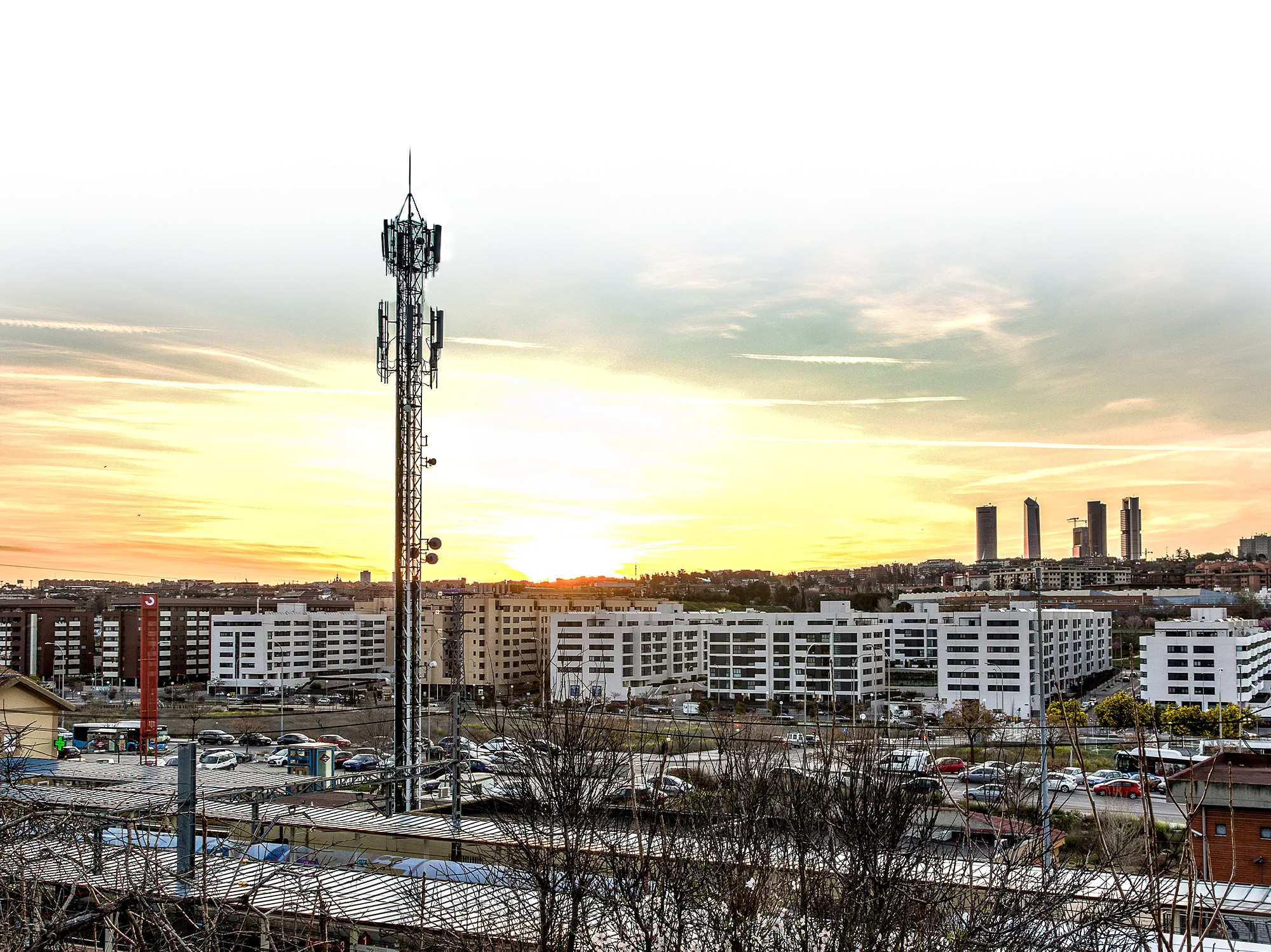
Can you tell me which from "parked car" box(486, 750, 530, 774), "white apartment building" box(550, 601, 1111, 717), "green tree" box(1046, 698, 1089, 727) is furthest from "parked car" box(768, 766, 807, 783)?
"white apartment building" box(550, 601, 1111, 717)

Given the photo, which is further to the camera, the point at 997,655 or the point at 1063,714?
the point at 997,655

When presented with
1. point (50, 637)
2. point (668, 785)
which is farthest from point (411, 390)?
point (50, 637)

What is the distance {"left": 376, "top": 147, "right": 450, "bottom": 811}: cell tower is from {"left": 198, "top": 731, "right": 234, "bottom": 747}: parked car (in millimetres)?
14287

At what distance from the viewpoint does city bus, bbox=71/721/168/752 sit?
15.3 m

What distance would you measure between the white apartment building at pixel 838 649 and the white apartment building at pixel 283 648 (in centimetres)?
881

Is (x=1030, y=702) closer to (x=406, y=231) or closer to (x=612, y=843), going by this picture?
(x=406, y=231)

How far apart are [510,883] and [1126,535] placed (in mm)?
64852

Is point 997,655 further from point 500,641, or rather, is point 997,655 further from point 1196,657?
point 500,641

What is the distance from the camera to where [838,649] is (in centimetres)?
2819

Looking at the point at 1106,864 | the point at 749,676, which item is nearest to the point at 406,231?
the point at 1106,864

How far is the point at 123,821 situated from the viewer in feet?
6.57

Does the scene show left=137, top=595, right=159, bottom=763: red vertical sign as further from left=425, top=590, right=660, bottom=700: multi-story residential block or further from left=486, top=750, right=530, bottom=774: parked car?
left=425, top=590, right=660, bottom=700: multi-story residential block

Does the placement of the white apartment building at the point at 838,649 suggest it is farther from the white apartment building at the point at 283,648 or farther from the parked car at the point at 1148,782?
the parked car at the point at 1148,782

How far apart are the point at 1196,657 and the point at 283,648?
27.4m
